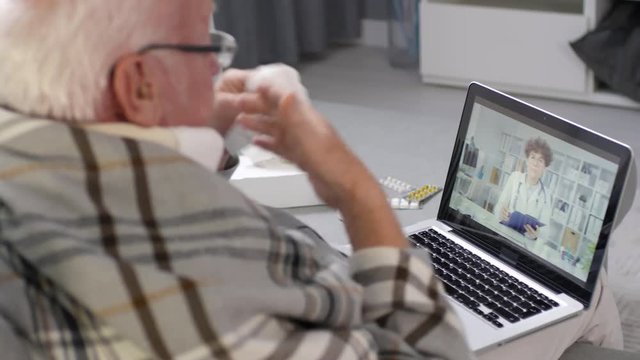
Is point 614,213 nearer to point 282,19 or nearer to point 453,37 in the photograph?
point 453,37

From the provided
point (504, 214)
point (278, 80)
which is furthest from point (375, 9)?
point (278, 80)

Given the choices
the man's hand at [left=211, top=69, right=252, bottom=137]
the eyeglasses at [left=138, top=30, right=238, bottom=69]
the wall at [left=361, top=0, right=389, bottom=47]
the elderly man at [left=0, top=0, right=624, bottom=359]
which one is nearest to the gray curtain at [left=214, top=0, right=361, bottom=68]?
the wall at [left=361, top=0, right=389, bottom=47]

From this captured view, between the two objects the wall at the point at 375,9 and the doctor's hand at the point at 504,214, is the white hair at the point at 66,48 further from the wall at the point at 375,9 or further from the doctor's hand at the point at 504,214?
the wall at the point at 375,9

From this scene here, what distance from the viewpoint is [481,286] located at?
1385 millimetres

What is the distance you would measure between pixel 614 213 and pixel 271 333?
656 mm

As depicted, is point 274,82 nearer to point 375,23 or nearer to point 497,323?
point 497,323

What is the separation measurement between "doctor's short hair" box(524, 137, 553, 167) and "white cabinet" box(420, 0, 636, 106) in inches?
66.8

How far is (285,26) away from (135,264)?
9.18ft

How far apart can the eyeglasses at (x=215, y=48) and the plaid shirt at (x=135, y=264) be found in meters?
0.09

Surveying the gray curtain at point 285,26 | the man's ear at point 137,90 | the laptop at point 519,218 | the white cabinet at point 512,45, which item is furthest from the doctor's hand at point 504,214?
the gray curtain at point 285,26

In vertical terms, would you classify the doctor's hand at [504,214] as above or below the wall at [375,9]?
above

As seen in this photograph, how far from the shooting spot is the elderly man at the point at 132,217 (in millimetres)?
793

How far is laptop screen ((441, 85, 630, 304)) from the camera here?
134cm

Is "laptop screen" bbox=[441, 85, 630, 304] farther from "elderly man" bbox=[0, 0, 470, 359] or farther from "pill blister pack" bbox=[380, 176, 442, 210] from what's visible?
"elderly man" bbox=[0, 0, 470, 359]
